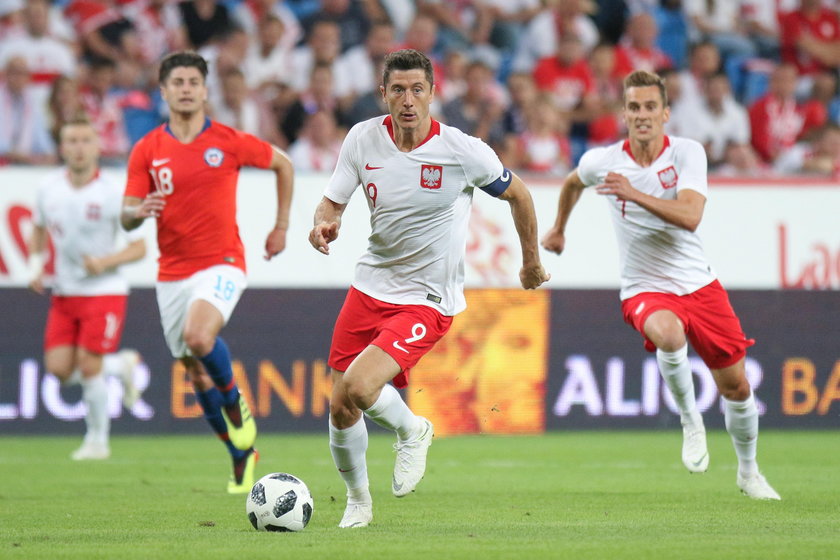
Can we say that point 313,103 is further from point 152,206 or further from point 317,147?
point 152,206

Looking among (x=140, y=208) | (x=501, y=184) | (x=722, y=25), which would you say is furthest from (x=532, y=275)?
(x=722, y=25)

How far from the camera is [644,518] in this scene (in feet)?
25.0

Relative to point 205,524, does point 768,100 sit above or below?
above

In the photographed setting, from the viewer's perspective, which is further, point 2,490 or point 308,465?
point 308,465

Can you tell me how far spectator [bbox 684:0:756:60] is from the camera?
17734 mm

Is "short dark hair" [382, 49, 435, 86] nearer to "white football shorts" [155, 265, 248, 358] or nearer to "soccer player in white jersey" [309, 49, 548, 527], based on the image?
"soccer player in white jersey" [309, 49, 548, 527]

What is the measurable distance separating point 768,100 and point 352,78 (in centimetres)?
495

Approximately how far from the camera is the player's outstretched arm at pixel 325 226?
6.71 m

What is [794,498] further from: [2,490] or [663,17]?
[663,17]

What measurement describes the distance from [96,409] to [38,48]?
17.1 feet

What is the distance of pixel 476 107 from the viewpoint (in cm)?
1575

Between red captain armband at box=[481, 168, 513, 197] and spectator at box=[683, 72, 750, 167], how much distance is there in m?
9.33

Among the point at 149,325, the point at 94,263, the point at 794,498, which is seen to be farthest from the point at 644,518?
the point at 149,325

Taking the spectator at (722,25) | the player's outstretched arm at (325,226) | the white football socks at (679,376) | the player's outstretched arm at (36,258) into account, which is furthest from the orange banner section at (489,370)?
the player's outstretched arm at (325,226)
